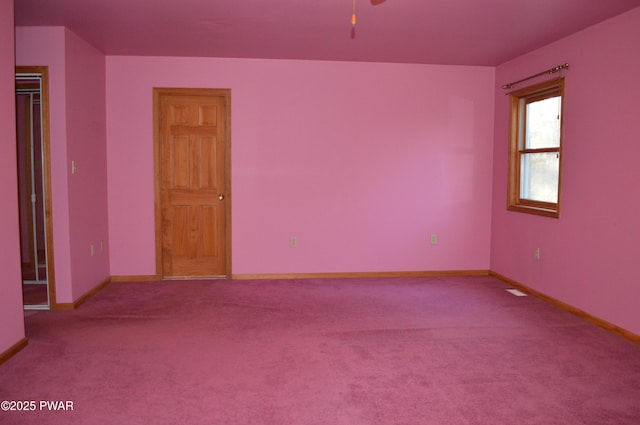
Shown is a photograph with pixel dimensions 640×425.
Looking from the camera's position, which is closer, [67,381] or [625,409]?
[625,409]

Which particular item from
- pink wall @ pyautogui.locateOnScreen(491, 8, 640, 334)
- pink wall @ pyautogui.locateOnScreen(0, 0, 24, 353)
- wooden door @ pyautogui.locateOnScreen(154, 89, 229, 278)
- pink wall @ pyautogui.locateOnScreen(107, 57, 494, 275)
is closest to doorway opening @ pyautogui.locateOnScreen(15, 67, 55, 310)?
pink wall @ pyautogui.locateOnScreen(107, 57, 494, 275)

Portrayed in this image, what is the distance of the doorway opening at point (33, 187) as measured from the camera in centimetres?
414

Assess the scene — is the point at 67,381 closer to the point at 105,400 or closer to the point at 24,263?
the point at 105,400

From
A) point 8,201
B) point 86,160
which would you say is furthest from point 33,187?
point 8,201

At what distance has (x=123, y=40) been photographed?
454cm

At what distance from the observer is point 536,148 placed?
16.2ft

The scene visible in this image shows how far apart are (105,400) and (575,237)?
3.84 metres

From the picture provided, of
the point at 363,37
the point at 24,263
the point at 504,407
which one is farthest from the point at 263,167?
the point at 504,407

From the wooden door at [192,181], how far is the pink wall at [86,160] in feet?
1.87

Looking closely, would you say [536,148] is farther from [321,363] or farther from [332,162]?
[321,363]

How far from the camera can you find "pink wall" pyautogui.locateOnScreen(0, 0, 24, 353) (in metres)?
3.05

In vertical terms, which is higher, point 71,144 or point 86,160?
point 71,144

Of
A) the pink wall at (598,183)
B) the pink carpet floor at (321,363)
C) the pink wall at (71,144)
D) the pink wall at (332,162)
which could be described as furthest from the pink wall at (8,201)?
the pink wall at (598,183)

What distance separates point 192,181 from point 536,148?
3.72m
